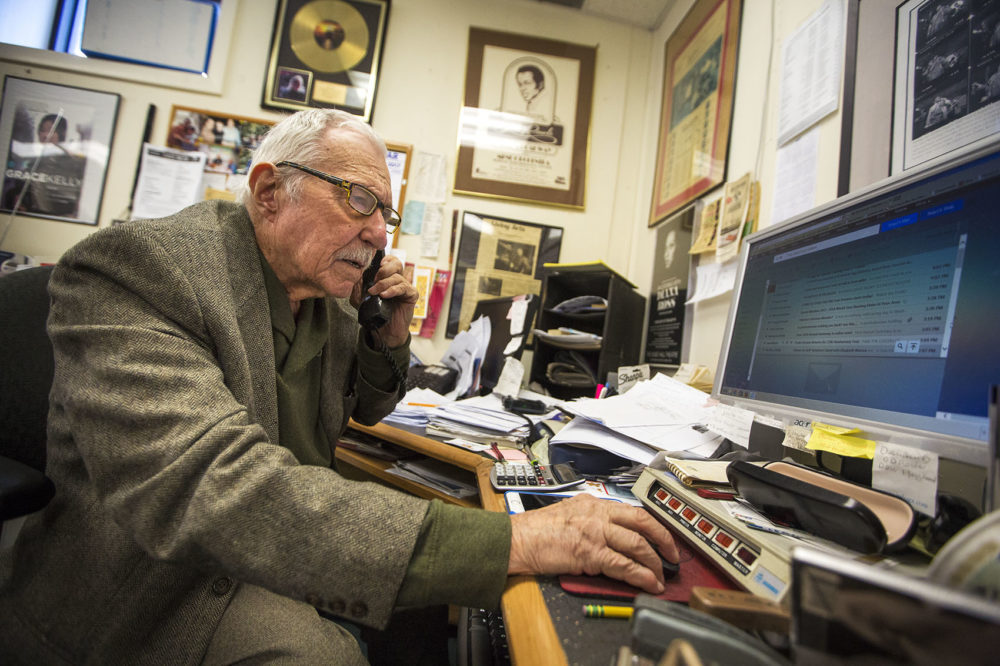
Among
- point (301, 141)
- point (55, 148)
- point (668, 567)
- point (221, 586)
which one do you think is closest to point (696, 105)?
point (301, 141)

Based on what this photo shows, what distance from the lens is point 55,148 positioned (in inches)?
76.7

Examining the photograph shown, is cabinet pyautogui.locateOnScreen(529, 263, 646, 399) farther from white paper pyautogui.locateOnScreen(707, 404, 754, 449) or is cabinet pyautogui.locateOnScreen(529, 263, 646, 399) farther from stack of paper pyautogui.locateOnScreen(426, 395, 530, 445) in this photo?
white paper pyautogui.locateOnScreen(707, 404, 754, 449)

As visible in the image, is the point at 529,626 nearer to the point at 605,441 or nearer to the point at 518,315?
the point at 605,441

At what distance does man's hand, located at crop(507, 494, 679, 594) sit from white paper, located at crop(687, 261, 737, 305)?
3.19 ft

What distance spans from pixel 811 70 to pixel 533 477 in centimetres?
120

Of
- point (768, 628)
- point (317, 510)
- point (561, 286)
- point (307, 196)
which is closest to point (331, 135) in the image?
point (307, 196)

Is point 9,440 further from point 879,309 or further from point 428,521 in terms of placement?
point 879,309

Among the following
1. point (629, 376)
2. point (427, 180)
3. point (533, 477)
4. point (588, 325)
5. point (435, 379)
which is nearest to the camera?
point (533, 477)

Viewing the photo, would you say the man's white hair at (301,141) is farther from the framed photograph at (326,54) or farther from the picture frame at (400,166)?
the framed photograph at (326,54)

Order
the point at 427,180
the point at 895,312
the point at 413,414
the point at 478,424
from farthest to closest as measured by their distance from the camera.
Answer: the point at 427,180
the point at 413,414
the point at 478,424
the point at 895,312

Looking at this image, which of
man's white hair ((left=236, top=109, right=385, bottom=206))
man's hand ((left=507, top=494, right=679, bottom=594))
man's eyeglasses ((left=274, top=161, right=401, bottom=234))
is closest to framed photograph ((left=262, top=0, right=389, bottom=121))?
man's white hair ((left=236, top=109, right=385, bottom=206))

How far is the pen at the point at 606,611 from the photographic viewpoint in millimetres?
393

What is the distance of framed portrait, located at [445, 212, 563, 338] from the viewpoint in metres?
2.03

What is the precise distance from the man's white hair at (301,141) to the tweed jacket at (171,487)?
0.57 ft
